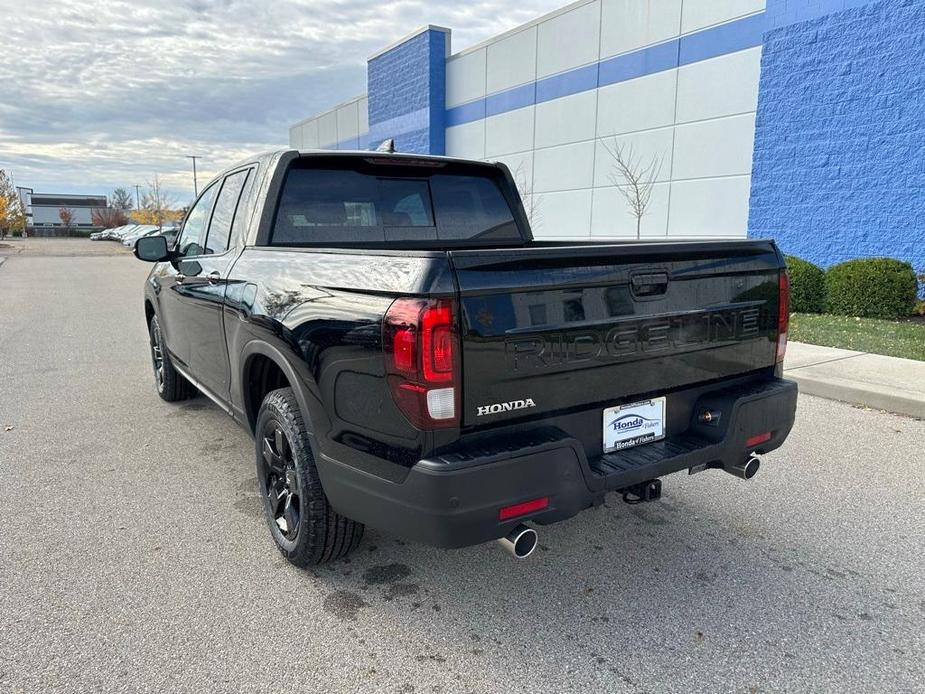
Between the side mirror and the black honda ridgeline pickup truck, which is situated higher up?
the side mirror

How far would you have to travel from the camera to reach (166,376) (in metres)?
5.82

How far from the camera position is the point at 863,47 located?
1139 centimetres

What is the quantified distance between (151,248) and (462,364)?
11.2 feet

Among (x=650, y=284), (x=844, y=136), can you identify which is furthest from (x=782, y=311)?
(x=844, y=136)

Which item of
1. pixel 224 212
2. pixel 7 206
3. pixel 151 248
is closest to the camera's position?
pixel 224 212

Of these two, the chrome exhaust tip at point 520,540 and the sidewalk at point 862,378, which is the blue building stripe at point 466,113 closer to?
the sidewalk at point 862,378

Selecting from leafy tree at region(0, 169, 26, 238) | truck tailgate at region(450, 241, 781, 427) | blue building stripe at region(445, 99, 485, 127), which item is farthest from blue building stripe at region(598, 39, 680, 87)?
leafy tree at region(0, 169, 26, 238)

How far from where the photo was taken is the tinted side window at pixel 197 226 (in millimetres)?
4645

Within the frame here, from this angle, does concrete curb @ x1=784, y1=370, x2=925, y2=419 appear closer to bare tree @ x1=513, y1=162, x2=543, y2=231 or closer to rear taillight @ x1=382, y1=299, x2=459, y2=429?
rear taillight @ x1=382, y1=299, x2=459, y2=429

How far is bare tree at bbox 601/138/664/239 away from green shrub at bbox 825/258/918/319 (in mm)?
6011

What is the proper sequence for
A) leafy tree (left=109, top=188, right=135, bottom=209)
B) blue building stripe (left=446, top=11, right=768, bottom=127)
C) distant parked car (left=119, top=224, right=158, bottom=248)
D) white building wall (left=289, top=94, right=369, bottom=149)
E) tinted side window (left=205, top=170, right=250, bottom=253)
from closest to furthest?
tinted side window (left=205, top=170, right=250, bottom=253)
blue building stripe (left=446, top=11, right=768, bottom=127)
white building wall (left=289, top=94, right=369, bottom=149)
distant parked car (left=119, top=224, right=158, bottom=248)
leafy tree (left=109, top=188, right=135, bottom=209)

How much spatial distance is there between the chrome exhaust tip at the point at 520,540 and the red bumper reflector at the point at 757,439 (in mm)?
1256

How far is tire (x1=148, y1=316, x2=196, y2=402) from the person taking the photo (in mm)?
5777

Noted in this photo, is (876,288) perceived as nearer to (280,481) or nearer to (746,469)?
(746,469)
